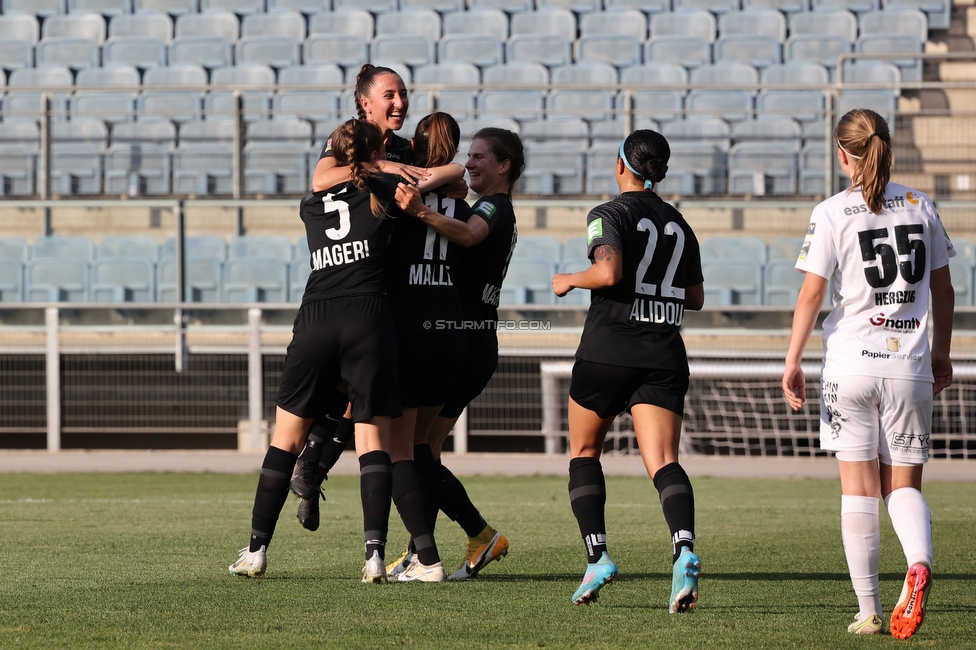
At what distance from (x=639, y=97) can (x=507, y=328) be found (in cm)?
410

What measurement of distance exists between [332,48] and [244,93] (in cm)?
178

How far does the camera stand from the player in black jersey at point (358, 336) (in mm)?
4582

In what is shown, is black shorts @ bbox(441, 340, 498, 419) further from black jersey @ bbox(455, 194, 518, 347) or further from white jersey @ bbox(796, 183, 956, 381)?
white jersey @ bbox(796, 183, 956, 381)

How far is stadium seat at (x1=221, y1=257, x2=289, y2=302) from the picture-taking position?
1251cm

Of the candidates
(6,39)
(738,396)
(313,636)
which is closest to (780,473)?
(738,396)

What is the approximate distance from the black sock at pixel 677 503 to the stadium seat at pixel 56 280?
987 cm

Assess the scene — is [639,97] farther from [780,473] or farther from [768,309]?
[780,473]

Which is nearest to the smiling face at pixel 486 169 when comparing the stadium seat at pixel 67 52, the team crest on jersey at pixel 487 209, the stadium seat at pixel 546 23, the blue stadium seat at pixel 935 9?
the team crest on jersey at pixel 487 209

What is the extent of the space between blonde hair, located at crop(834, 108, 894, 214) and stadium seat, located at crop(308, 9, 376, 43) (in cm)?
1339

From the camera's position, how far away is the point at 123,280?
1270 cm

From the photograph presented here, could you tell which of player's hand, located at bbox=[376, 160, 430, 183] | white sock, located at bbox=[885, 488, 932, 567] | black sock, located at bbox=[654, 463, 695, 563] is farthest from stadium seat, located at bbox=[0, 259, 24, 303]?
white sock, located at bbox=[885, 488, 932, 567]

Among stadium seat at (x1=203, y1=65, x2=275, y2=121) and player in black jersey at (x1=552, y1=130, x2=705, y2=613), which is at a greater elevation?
stadium seat at (x1=203, y1=65, x2=275, y2=121)

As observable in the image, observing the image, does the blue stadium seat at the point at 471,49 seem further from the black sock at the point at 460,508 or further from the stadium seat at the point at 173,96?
the black sock at the point at 460,508

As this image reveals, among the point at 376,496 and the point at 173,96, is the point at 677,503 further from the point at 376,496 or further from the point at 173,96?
the point at 173,96
